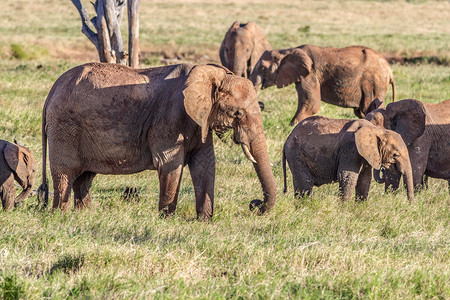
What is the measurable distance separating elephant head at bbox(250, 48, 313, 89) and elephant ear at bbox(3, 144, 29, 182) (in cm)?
640

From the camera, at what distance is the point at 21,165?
7.59 m

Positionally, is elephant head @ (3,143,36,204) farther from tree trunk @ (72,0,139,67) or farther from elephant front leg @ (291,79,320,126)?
elephant front leg @ (291,79,320,126)

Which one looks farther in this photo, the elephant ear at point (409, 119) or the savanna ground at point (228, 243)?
the elephant ear at point (409, 119)

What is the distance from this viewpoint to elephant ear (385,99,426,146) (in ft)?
29.9

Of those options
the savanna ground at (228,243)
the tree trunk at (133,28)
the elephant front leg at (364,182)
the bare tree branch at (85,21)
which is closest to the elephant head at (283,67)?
the savanna ground at (228,243)

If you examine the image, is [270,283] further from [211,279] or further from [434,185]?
[434,185]

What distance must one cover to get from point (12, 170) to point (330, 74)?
7345 millimetres

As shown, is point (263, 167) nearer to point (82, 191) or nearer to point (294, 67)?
point (82, 191)

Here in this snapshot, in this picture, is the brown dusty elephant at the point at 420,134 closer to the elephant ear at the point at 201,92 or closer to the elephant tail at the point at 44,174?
the elephant ear at the point at 201,92

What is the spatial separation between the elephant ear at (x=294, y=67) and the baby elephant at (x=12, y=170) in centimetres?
653

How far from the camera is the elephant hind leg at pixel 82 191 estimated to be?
7.53m

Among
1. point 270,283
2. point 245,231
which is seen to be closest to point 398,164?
point 245,231

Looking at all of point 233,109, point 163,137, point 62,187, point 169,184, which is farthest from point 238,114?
Result: point 62,187

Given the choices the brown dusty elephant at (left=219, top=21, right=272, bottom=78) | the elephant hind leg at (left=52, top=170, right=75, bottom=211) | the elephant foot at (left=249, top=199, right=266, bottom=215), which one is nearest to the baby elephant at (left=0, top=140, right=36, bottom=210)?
the elephant hind leg at (left=52, top=170, right=75, bottom=211)
